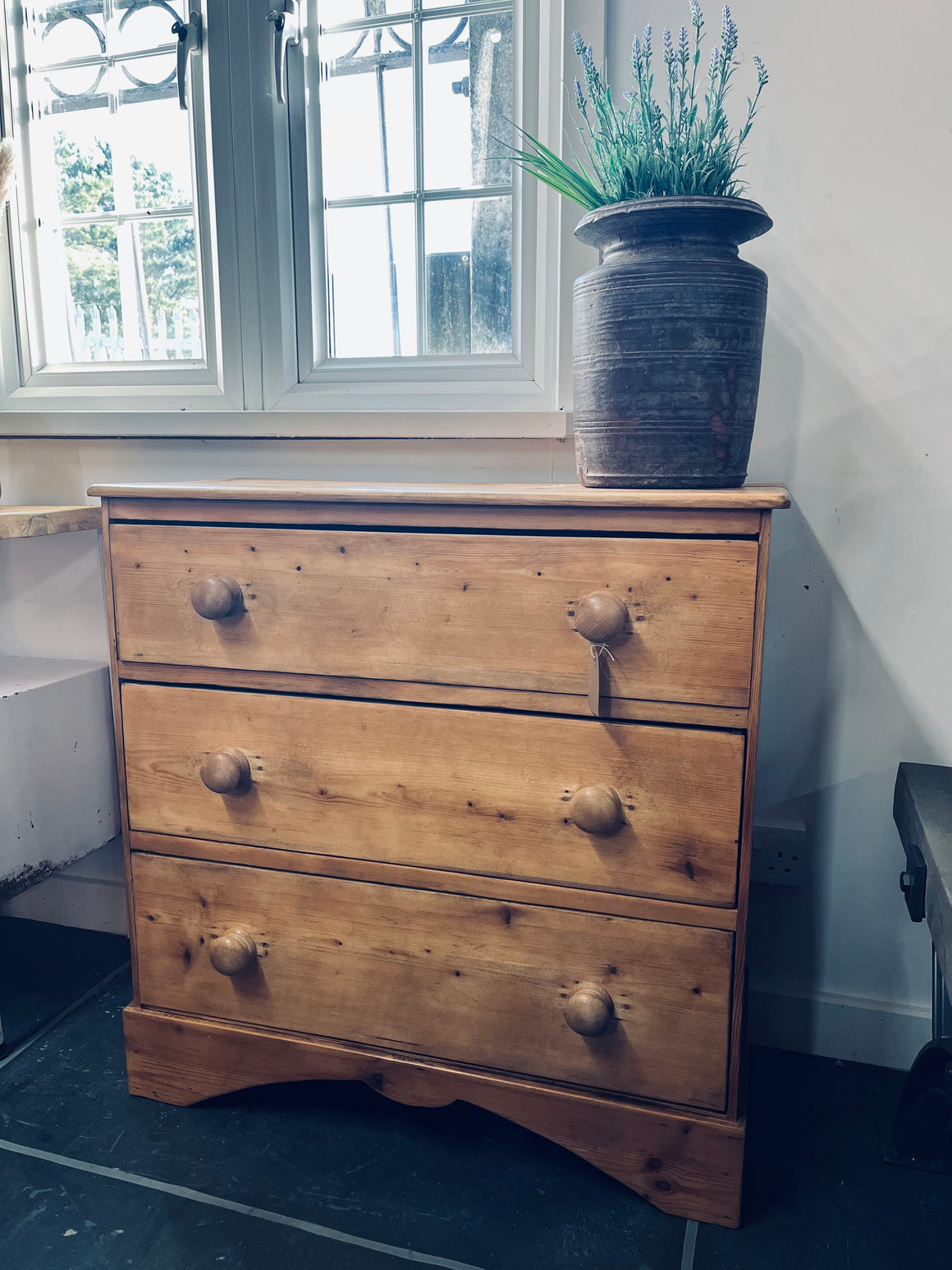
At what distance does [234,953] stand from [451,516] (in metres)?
0.64

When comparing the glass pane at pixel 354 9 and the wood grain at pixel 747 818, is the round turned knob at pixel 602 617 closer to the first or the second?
the wood grain at pixel 747 818

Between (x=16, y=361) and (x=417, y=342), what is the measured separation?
836 millimetres

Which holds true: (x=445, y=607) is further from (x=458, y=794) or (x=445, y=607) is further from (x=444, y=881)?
(x=444, y=881)

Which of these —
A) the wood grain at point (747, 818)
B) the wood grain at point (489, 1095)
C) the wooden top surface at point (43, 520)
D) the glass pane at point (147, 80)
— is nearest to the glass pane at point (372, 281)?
the glass pane at point (147, 80)

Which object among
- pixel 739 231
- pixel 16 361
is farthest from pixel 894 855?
pixel 16 361

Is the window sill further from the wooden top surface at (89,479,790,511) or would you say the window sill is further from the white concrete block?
the white concrete block

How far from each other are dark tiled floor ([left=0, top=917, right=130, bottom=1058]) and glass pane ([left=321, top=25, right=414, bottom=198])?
1468 mm

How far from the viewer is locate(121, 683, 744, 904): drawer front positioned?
982mm

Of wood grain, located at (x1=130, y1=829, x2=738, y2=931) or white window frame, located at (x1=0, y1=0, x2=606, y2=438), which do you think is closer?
wood grain, located at (x1=130, y1=829, x2=738, y2=931)

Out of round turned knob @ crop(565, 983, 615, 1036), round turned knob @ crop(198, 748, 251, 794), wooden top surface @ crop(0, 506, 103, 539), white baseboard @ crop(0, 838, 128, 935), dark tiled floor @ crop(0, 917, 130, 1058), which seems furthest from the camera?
white baseboard @ crop(0, 838, 128, 935)

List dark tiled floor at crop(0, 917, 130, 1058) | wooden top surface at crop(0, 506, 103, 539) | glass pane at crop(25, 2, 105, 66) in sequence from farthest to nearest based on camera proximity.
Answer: glass pane at crop(25, 2, 105, 66) < dark tiled floor at crop(0, 917, 130, 1058) < wooden top surface at crop(0, 506, 103, 539)

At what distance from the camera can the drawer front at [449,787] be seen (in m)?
0.98

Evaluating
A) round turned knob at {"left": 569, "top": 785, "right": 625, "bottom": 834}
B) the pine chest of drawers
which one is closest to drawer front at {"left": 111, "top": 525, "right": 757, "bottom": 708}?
the pine chest of drawers

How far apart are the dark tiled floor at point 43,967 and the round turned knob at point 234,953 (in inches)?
20.4
